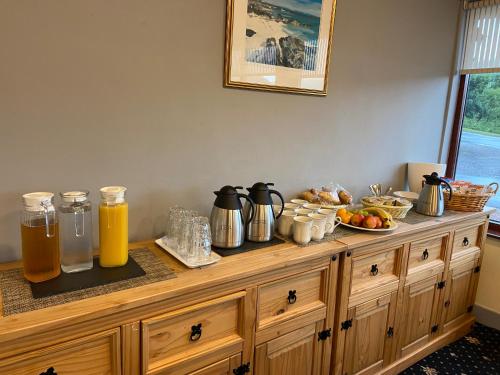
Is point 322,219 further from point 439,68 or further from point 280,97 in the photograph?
point 439,68

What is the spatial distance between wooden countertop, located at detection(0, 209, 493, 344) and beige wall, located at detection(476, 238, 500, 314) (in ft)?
4.13

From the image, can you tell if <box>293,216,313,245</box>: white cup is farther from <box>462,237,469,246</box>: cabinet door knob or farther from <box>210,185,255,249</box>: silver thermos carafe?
<box>462,237,469,246</box>: cabinet door knob

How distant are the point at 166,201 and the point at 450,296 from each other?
193 cm

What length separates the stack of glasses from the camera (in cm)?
136

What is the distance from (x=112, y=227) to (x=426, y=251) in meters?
1.70

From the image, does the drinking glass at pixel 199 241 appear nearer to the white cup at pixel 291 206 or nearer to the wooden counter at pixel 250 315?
the wooden counter at pixel 250 315

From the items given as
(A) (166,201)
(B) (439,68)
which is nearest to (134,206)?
(A) (166,201)

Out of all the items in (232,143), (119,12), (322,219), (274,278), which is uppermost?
(119,12)

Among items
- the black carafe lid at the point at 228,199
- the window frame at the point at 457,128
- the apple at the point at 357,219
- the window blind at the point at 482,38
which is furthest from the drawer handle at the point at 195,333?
the window blind at the point at 482,38

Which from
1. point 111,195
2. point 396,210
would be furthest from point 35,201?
point 396,210

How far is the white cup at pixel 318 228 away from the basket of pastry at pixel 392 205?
56 cm

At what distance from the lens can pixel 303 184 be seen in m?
2.09

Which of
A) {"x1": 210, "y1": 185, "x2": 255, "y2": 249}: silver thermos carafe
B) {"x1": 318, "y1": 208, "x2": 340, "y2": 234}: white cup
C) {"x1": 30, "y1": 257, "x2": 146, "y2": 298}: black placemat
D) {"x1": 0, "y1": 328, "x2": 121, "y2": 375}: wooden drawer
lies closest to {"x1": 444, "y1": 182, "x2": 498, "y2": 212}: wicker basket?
{"x1": 318, "y1": 208, "x2": 340, "y2": 234}: white cup

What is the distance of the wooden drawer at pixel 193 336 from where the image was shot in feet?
3.80
